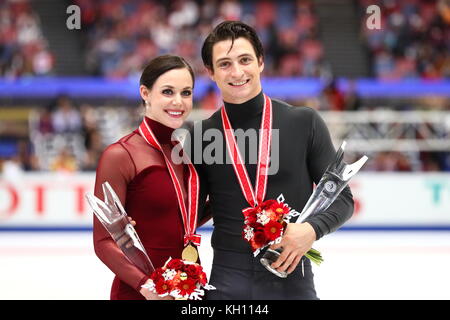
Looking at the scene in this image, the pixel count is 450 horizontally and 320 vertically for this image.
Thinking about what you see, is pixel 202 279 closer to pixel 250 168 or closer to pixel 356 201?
pixel 250 168

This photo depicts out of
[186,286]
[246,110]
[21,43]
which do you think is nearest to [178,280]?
[186,286]

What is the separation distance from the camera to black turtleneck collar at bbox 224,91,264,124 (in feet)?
9.44

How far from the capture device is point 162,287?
2543 mm

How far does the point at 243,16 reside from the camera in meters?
15.9

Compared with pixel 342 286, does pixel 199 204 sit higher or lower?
higher

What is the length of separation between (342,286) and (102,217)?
3.92 metres

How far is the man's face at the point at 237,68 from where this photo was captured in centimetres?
281

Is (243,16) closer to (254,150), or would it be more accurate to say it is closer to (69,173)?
(69,173)

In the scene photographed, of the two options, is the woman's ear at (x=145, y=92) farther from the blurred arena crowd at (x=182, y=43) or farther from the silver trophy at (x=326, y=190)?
the blurred arena crowd at (x=182, y=43)

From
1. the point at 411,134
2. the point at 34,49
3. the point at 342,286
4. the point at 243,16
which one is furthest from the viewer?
the point at 243,16

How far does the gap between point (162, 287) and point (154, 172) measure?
1.70 ft

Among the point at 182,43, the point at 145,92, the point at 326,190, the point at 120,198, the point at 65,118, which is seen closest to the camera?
the point at 326,190

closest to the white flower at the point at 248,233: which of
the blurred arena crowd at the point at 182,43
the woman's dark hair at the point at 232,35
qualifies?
the woman's dark hair at the point at 232,35
